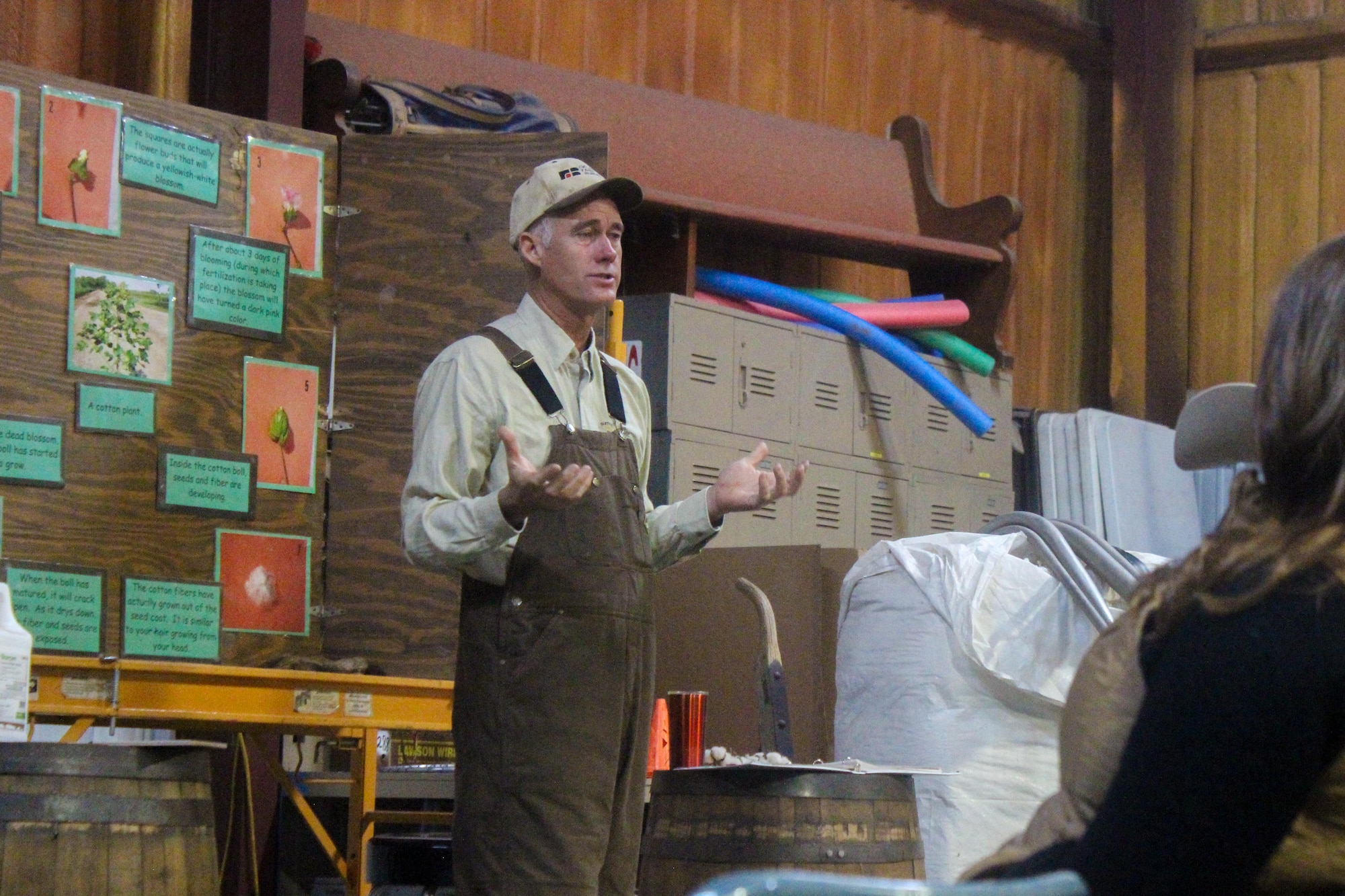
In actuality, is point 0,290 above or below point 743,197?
below

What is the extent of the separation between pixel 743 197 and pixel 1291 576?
542 cm

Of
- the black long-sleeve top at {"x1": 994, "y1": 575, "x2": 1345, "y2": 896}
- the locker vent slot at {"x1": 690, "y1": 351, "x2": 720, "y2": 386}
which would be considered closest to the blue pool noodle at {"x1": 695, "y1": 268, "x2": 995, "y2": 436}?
the locker vent slot at {"x1": 690, "y1": 351, "x2": 720, "y2": 386}

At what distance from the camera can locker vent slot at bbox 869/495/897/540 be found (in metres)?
6.41

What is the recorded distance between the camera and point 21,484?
3.93 meters

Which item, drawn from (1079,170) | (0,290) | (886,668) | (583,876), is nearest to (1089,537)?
(886,668)

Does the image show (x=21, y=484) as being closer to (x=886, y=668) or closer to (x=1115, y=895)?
(x=886, y=668)

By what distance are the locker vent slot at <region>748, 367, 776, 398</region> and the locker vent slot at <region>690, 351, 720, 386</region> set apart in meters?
0.16

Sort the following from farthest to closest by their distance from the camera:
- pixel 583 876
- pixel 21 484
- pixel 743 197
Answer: pixel 743 197
pixel 21 484
pixel 583 876

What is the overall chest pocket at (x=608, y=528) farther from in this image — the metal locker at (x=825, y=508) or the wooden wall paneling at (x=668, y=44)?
the wooden wall paneling at (x=668, y=44)

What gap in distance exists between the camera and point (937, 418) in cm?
665

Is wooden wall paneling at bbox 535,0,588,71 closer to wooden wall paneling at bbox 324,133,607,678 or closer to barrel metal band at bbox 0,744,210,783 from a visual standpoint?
wooden wall paneling at bbox 324,133,607,678

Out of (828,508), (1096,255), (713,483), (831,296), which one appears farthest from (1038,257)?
(713,483)

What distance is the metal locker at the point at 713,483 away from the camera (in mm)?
5707

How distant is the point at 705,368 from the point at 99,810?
3233 millimetres
